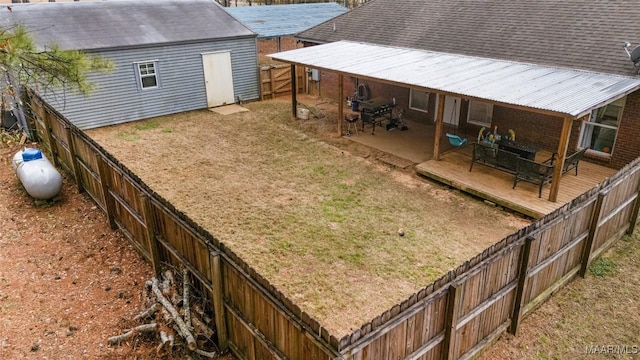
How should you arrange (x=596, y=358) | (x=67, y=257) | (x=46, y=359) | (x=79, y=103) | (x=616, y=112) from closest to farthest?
(x=46, y=359) → (x=596, y=358) → (x=67, y=257) → (x=616, y=112) → (x=79, y=103)

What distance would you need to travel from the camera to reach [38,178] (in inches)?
368

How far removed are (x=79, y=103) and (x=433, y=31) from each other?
1344 centimetres

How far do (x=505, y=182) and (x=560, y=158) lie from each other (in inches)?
66.9

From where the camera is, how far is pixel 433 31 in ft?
54.0

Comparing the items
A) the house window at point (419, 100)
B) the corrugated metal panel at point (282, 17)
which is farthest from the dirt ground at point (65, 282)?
the corrugated metal panel at point (282, 17)

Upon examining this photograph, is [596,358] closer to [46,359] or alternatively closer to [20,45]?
[46,359]

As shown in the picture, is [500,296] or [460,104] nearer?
[500,296]

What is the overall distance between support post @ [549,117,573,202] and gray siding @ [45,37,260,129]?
1409cm

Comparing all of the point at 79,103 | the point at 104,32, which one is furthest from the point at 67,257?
the point at 104,32

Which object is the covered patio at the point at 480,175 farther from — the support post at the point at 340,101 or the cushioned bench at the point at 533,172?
the support post at the point at 340,101

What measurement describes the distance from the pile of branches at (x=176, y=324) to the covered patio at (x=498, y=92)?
7446mm

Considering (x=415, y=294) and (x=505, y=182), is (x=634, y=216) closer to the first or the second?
(x=505, y=182)

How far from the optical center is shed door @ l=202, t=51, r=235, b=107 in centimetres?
1866

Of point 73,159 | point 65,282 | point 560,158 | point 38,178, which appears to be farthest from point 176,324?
point 560,158
